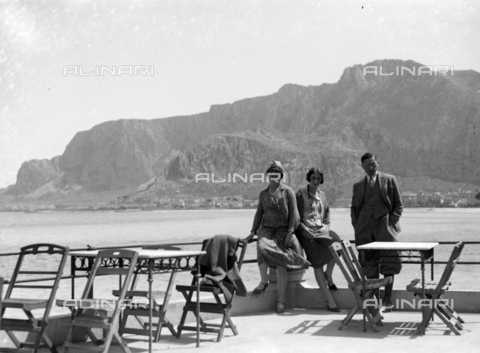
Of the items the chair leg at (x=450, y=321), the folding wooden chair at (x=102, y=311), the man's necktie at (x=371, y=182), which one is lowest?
the chair leg at (x=450, y=321)

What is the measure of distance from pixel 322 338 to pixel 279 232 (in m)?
2.02

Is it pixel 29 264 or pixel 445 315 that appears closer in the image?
pixel 445 315

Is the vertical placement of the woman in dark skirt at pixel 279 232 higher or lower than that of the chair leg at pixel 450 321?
higher

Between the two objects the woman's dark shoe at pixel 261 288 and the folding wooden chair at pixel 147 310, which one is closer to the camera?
the folding wooden chair at pixel 147 310

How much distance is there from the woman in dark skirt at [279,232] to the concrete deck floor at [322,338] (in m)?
0.67

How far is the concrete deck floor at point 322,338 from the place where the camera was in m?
6.46

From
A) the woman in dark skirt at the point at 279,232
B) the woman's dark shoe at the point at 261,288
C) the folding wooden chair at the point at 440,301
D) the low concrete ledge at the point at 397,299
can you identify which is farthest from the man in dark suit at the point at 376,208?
the woman's dark shoe at the point at 261,288

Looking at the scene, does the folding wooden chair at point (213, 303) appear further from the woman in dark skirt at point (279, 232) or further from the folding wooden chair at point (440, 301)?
the folding wooden chair at point (440, 301)

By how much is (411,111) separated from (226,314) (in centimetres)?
18729

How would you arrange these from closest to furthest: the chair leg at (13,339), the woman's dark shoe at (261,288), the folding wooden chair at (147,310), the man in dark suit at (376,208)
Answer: the chair leg at (13,339) < the folding wooden chair at (147,310) < the man in dark suit at (376,208) < the woman's dark shoe at (261,288)

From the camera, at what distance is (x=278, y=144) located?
7559 inches

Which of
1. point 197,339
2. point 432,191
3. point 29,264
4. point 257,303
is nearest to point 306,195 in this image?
point 257,303

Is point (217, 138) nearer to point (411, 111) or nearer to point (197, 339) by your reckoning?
point (411, 111)

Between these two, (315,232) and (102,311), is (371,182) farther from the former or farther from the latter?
(102,311)
